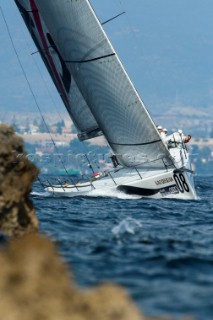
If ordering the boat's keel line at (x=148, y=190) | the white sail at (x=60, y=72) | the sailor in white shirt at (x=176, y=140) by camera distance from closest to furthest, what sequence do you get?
the boat's keel line at (x=148, y=190) → the white sail at (x=60, y=72) → the sailor in white shirt at (x=176, y=140)

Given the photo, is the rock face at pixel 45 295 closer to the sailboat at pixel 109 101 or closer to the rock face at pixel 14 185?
the rock face at pixel 14 185

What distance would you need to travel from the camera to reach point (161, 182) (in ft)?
108

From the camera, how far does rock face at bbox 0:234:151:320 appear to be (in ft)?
25.1

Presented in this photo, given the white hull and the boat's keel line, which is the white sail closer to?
the white hull

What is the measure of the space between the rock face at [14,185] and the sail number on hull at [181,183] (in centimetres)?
1778

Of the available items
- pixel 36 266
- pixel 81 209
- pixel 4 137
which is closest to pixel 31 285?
pixel 36 266

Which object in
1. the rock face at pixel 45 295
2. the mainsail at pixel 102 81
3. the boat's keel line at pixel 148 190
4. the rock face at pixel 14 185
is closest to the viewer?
the rock face at pixel 45 295

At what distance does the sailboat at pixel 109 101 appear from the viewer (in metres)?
32.1

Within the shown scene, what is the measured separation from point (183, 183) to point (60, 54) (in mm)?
6142

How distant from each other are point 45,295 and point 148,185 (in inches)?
989

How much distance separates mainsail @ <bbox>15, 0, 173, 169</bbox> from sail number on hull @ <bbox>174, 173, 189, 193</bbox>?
687 mm

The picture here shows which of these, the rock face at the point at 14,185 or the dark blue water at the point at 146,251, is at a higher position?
the rock face at the point at 14,185

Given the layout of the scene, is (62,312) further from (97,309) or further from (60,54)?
(60,54)

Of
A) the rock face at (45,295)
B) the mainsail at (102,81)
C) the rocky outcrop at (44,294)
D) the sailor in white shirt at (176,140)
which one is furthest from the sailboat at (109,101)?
the rock face at (45,295)
